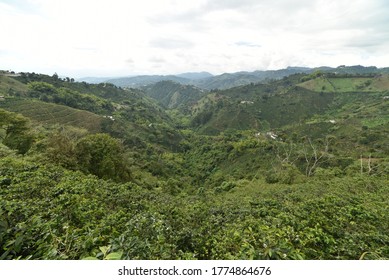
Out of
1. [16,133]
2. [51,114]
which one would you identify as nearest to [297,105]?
[51,114]

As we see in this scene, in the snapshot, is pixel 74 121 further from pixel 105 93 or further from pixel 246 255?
pixel 105 93

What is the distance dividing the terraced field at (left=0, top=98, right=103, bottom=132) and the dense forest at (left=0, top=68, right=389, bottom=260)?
1.33 feet

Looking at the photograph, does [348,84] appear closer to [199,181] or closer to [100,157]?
[199,181]

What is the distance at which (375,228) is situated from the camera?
5.97 m

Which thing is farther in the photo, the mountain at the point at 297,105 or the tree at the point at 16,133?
the mountain at the point at 297,105

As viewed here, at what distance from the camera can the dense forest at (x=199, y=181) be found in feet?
13.1

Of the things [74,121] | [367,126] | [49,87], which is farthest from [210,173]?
[49,87]

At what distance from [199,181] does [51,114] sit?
43.3 meters

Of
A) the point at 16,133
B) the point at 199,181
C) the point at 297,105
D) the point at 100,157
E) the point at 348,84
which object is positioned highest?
the point at 348,84

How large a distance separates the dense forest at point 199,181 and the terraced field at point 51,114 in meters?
0.41

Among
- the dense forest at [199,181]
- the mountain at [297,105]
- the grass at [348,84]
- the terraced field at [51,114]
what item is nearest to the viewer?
the dense forest at [199,181]

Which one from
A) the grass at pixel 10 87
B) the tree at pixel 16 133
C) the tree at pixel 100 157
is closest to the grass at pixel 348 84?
the tree at pixel 100 157

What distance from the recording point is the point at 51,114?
5616 centimetres

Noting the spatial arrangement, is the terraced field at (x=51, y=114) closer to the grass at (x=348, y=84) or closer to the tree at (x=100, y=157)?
the tree at (x=100, y=157)
